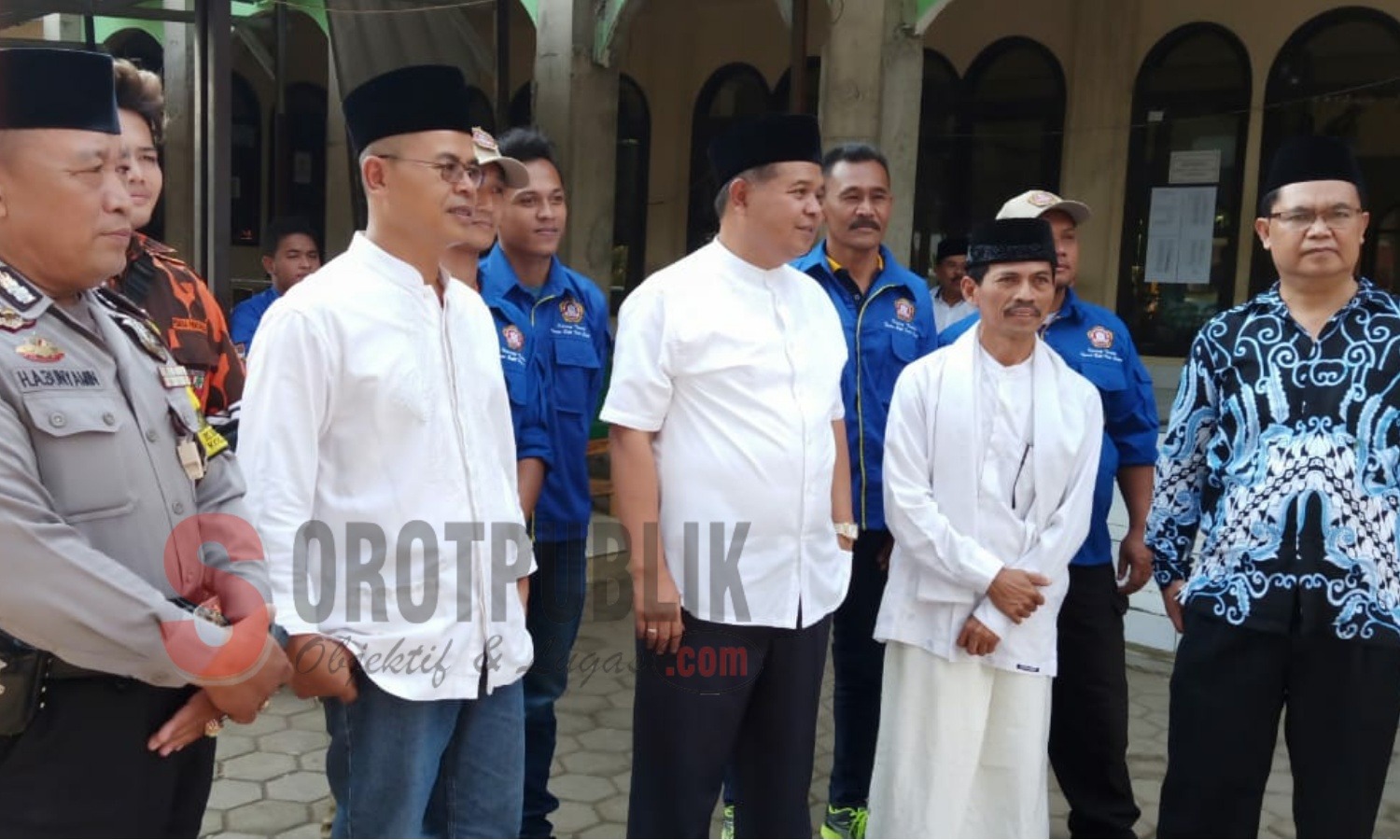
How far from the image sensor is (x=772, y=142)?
268 centimetres

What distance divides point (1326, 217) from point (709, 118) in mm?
8436

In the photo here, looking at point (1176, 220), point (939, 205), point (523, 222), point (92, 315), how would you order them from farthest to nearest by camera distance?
point (939, 205) < point (1176, 220) < point (523, 222) < point (92, 315)

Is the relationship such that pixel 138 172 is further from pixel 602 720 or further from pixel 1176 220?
pixel 1176 220

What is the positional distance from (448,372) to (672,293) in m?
0.69

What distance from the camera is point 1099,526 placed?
328cm

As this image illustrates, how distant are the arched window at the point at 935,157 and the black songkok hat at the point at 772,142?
22.6 ft

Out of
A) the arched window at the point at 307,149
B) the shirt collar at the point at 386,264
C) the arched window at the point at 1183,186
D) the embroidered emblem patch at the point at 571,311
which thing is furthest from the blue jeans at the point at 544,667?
the arched window at the point at 307,149

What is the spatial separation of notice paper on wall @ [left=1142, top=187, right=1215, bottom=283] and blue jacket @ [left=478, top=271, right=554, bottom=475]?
642 cm

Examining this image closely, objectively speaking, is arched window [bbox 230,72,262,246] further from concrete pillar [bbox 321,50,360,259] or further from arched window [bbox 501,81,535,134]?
arched window [bbox 501,81,535,134]

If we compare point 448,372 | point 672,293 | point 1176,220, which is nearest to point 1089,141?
point 1176,220

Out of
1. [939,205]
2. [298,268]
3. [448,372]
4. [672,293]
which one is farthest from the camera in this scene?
[939,205]

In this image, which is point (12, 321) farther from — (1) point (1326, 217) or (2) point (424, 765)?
(1) point (1326, 217)

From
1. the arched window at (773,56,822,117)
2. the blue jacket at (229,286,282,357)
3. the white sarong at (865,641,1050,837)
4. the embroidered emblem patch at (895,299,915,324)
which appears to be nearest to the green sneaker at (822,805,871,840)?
the white sarong at (865,641,1050,837)

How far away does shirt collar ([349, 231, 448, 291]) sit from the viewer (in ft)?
6.93
